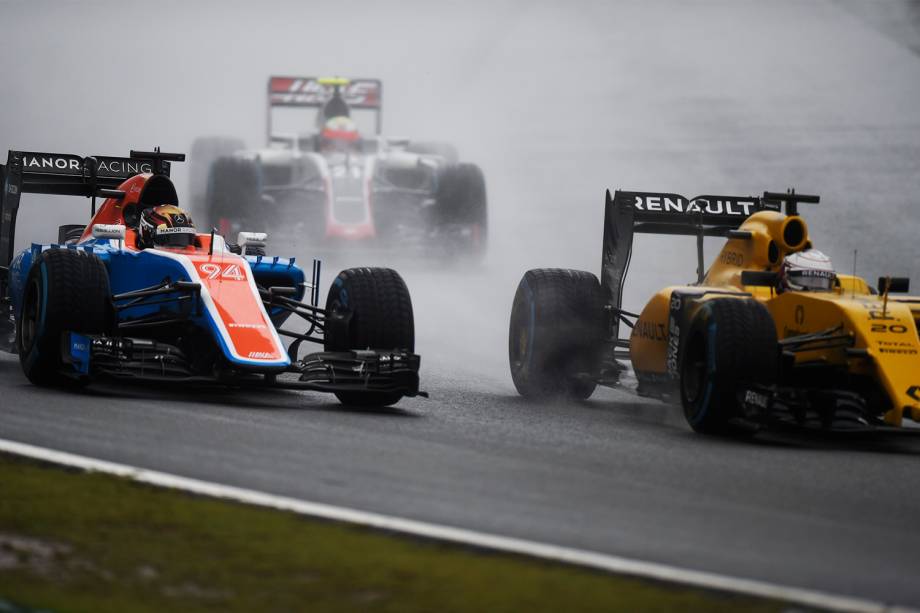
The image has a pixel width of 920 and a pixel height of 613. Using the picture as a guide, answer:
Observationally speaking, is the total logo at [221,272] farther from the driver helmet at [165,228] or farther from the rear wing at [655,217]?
the rear wing at [655,217]

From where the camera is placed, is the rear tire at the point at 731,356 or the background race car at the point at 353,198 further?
the background race car at the point at 353,198

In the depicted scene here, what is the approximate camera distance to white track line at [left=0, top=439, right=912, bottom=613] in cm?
627

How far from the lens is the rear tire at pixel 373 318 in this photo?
12305 mm

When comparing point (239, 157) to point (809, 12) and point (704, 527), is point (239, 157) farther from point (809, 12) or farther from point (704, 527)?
point (809, 12)

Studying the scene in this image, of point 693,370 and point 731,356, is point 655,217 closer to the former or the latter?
A: point 693,370

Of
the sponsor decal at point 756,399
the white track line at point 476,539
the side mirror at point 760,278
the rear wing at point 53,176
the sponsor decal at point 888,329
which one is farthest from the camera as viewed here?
the rear wing at point 53,176

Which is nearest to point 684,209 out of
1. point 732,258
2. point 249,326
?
point 732,258

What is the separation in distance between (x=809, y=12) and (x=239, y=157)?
29.3m

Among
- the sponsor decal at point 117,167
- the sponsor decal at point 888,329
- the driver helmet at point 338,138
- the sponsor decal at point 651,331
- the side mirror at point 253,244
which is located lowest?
the sponsor decal at point 651,331

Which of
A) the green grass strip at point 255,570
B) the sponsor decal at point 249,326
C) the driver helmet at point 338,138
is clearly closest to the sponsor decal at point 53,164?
the sponsor decal at point 249,326

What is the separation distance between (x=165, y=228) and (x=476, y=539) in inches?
273

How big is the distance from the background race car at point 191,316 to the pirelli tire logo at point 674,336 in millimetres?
1996

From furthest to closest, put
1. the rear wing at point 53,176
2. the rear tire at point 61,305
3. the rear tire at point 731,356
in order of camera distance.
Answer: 1. the rear wing at point 53,176
2. the rear tire at point 61,305
3. the rear tire at point 731,356

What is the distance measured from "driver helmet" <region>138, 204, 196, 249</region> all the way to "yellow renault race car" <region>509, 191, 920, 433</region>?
2.94m
